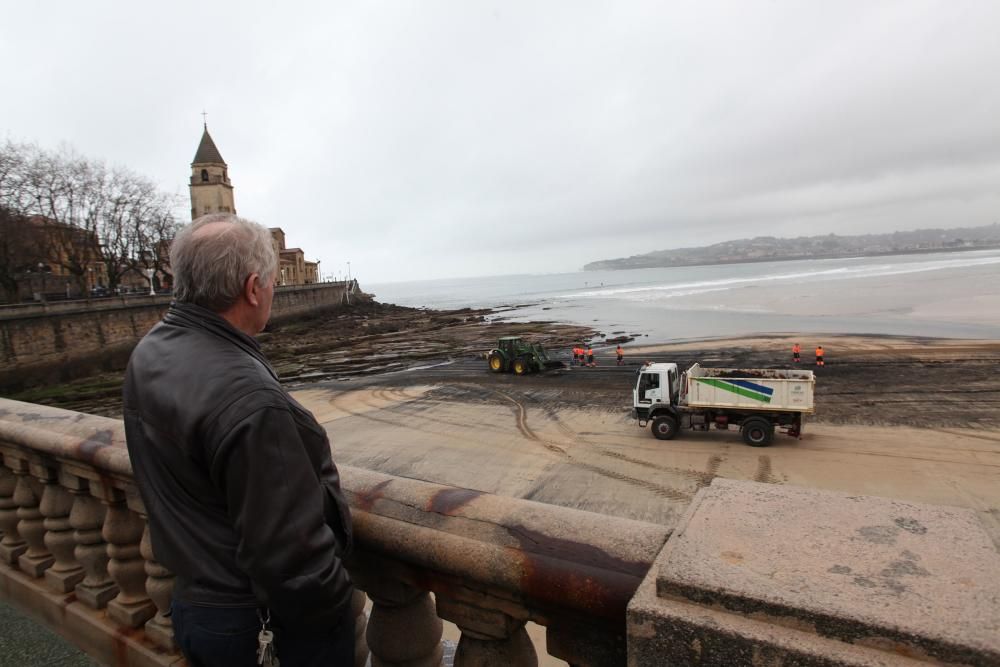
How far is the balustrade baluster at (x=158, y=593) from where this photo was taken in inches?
98.0

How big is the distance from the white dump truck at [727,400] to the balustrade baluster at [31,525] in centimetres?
1390

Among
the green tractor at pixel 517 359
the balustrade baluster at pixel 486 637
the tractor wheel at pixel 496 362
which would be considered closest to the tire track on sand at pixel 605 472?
the green tractor at pixel 517 359

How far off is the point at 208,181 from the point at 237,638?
2964 inches

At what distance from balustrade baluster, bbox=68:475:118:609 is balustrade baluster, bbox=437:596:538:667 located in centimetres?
215

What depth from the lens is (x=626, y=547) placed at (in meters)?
1.55

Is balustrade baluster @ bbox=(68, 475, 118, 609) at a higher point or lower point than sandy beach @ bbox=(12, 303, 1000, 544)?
higher

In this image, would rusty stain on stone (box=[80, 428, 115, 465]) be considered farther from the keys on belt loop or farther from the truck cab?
the truck cab

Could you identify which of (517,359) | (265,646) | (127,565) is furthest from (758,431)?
(265,646)

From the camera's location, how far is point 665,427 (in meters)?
15.2

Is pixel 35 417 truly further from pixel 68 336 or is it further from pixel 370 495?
pixel 68 336

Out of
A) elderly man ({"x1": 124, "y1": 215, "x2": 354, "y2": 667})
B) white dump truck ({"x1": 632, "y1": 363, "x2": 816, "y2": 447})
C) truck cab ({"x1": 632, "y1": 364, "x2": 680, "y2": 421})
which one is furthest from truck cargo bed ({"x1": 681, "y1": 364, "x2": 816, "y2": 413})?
elderly man ({"x1": 124, "y1": 215, "x2": 354, "y2": 667})

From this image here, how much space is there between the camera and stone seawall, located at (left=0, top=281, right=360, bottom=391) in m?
31.3

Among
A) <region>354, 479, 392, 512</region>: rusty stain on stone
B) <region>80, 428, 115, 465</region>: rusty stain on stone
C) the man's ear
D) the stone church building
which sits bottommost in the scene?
<region>354, 479, 392, 512</region>: rusty stain on stone

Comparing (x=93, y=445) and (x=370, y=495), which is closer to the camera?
(x=370, y=495)
